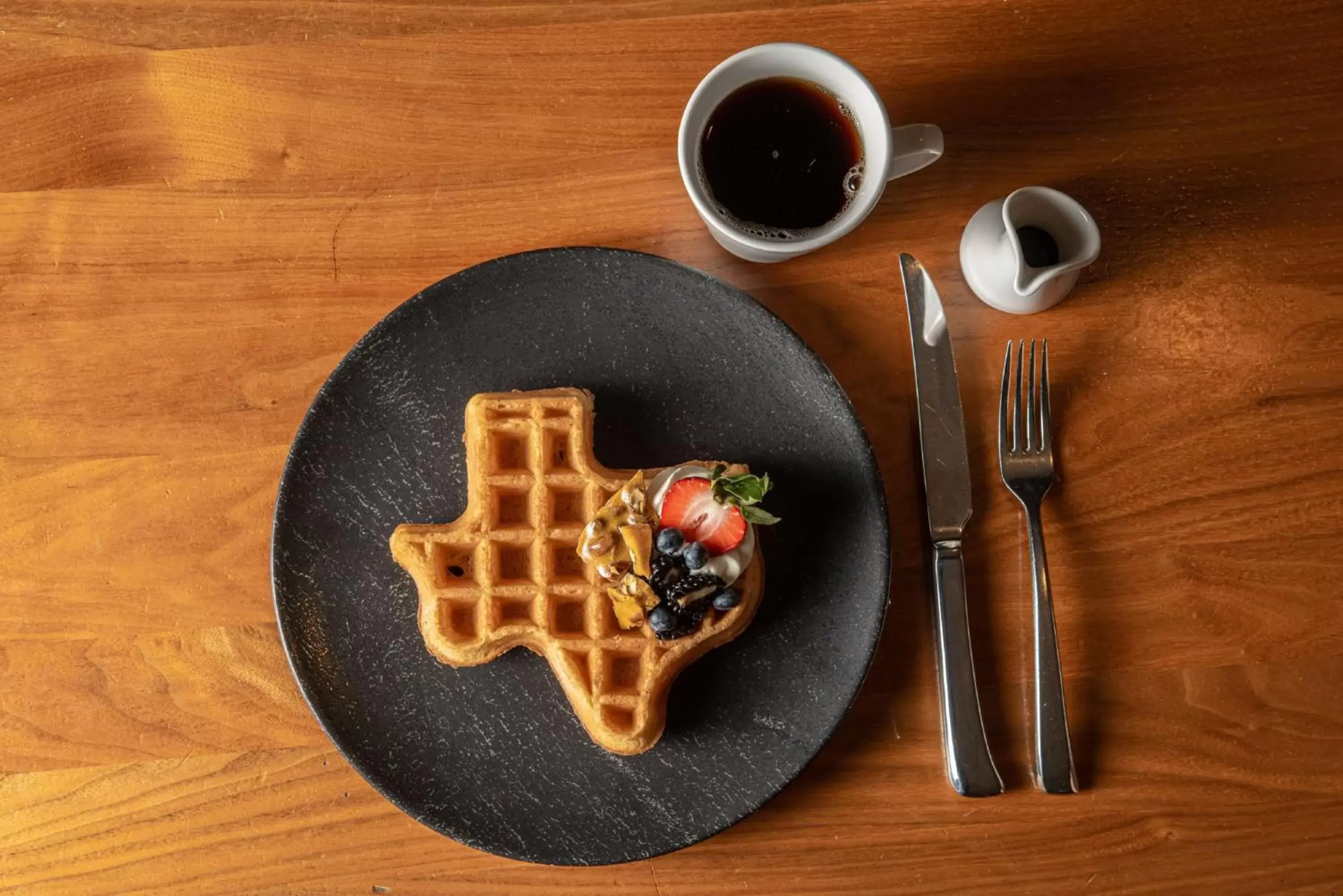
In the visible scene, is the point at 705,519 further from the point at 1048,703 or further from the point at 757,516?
the point at 1048,703

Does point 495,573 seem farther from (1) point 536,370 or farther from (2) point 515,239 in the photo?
(2) point 515,239

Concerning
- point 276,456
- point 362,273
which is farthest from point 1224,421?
point 276,456

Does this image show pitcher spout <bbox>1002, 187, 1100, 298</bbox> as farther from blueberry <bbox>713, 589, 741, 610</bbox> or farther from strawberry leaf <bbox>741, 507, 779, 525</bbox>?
blueberry <bbox>713, 589, 741, 610</bbox>

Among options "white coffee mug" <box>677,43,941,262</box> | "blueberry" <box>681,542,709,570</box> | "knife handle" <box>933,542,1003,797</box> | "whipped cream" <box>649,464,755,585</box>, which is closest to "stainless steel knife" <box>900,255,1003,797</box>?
"knife handle" <box>933,542,1003,797</box>

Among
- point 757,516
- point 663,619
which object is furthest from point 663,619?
point 757,516

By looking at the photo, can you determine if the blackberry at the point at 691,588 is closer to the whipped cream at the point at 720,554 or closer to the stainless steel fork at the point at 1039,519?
the whipped cream at the point at 720,554
